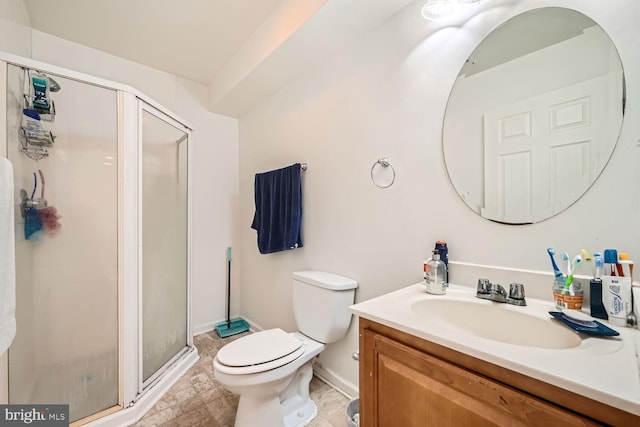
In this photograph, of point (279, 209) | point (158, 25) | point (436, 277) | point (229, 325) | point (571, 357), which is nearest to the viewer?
point (571, 357)

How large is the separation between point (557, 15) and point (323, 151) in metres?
1.22

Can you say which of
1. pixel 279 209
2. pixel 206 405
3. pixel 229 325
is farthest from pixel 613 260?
pixel 229 325

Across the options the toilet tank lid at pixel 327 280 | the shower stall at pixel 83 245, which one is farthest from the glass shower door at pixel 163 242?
the toilet tank lid at pixel 327 280

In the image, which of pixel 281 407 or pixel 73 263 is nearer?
pixel 281 407

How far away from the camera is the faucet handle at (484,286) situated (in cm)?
96

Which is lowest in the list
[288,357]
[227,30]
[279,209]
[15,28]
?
[288,357]

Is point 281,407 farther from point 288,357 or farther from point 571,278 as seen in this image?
point 571,278

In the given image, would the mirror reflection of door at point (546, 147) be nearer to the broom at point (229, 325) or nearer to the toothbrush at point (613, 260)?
the toothbrush at point (613, 260)

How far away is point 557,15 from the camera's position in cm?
91

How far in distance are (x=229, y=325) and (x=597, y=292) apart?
260 centimetres

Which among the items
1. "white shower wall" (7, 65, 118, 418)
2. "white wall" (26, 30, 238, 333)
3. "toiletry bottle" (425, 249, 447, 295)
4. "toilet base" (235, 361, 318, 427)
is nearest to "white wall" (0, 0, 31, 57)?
"white shower wall" (7, 65, 118, 418)

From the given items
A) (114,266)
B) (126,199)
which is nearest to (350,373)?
(114,266)

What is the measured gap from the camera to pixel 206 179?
2.56 metres

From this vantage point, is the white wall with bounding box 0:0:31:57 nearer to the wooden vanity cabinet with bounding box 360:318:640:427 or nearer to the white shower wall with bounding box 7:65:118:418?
the white shower wall with bounding box 7:65:118:418
